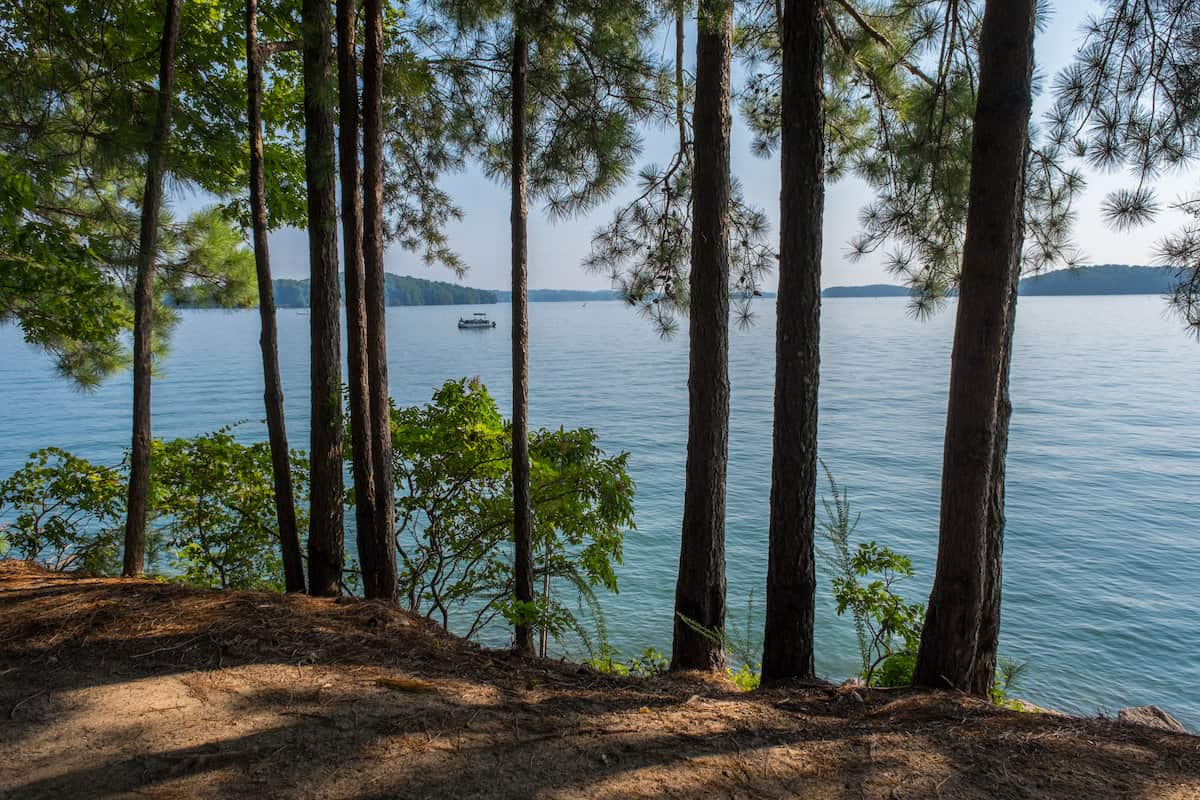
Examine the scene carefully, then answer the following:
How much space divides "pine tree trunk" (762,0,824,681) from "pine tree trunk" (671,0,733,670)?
77cm

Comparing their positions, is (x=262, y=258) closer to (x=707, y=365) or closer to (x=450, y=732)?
(x=707, y=365)

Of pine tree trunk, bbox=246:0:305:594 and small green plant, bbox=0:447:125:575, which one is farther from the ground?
pine tree trunk, bbox=246:0:305:594

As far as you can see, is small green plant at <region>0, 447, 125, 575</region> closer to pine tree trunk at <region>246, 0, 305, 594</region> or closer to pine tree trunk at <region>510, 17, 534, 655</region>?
pine tree trunk at <region>246, 0, 305, 594</region>

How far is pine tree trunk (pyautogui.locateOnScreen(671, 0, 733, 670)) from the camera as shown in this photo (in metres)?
5.03

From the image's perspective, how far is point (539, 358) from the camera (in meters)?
46.3

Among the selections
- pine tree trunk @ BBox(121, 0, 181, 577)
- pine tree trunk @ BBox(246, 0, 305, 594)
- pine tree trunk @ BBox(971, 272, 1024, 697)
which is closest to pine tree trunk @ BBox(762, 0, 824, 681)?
pine tree trunk @ BBox(971, 272, 1024, 697)

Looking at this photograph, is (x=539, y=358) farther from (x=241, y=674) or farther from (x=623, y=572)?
(x=241, y=674)

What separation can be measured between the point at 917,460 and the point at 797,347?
17035 mm

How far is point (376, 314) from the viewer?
16.5ft

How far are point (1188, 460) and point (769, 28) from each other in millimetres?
20901

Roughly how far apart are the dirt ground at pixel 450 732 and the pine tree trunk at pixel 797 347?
2.10 ft

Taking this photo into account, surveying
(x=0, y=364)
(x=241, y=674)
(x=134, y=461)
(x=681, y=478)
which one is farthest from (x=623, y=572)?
(x=0, y=364)


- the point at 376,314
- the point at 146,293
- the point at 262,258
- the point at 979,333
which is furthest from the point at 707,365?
the point at 146,293

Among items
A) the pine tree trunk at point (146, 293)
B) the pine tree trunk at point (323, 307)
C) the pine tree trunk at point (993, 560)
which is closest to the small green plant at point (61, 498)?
the pine tree trunk at point (146, 293)
